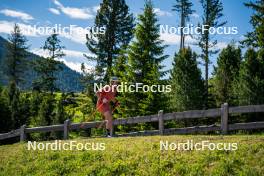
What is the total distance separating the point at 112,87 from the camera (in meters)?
18.2

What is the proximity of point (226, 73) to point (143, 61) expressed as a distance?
1029 centimetres

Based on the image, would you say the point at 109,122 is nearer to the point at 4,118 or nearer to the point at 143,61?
the point at 143,61

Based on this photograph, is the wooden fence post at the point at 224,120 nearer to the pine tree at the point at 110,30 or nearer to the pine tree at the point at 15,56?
the pine tree at the point at 110,30

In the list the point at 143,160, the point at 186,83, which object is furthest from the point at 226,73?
the point at 143,160

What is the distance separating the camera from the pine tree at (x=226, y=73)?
36.0 metres

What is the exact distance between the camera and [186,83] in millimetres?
35188

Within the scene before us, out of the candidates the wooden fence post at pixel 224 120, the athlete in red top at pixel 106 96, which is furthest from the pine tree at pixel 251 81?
the wooden fence post at pixel 224 120

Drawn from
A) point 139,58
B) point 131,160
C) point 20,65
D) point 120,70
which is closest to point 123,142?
point 131,160

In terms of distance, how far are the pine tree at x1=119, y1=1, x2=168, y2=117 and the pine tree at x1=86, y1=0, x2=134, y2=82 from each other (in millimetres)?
11390

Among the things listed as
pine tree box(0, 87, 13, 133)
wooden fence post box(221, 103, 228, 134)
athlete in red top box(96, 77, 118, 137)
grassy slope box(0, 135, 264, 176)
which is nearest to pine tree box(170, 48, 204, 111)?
pine tree box(0, 87, 13, 133)

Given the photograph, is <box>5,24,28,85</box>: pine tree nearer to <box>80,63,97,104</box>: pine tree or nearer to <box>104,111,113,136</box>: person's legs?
<box>80,63,97,104</box>: pine tree

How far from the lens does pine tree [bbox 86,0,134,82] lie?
42.8m

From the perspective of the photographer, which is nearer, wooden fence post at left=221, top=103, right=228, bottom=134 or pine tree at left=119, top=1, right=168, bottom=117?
wooden fence post at left=221, top=103, right=228, bottom=134

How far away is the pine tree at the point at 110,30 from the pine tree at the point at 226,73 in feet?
34.7
